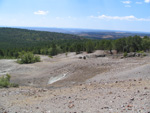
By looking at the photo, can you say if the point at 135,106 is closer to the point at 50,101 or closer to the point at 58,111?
the point at 58,111

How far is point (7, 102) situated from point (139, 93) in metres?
8.27

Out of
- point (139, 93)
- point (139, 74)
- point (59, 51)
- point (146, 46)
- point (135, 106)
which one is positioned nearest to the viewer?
point (135, 106)

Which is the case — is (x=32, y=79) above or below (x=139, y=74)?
below

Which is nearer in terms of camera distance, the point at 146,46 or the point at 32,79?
the point at 32,79

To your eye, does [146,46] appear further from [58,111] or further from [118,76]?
[58,111]

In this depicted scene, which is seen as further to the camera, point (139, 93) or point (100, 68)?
point (100, 68)

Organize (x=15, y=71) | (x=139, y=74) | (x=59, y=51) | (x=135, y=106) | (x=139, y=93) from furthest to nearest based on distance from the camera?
(x=59, y=51) → (x=15, y=71) → (x=139, y=74) → (x=139, y=93) → (x=135, y=106)

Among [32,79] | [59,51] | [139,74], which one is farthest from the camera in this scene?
[59,51]

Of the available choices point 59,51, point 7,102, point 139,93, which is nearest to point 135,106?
point 139,93

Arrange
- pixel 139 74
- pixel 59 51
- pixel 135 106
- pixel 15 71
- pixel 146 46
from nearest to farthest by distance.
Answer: pixel 135 106, pixel 139 74, pixel 15 71, pixel 146 46, pixel 59 51

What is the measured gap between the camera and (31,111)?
292 inches

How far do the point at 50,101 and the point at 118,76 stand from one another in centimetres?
829


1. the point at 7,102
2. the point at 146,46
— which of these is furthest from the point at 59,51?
the point at 7,102

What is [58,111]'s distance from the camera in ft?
23.9
